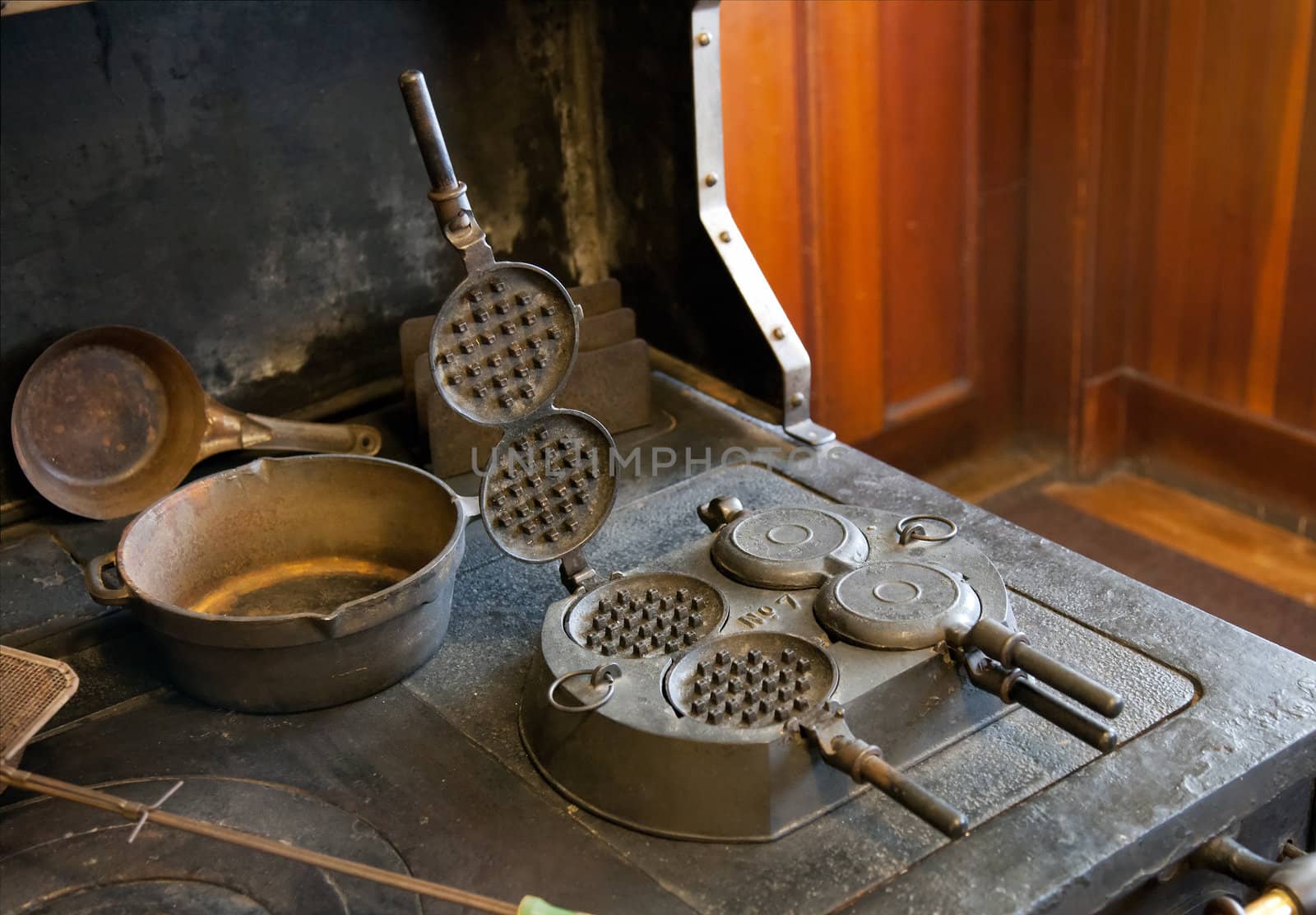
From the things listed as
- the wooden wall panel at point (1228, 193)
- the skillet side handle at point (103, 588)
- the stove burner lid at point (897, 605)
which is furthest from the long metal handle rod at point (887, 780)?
the wooden wall panel at point (1228, 193)

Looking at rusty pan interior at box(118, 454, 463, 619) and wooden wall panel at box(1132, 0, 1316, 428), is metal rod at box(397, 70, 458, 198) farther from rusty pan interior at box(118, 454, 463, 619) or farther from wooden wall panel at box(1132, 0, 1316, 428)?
wooden wall panel at box(1132, 0, 1316, 428)

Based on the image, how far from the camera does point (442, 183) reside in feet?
3.57

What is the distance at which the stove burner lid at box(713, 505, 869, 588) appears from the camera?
3.81 feet

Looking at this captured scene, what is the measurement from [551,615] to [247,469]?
37cm

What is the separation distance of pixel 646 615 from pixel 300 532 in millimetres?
418

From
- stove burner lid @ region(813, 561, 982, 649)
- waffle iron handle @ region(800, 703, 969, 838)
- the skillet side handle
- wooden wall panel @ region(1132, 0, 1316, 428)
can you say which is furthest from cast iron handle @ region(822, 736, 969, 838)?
wooden wall panel @ region(1132, 0, 1316, 428)

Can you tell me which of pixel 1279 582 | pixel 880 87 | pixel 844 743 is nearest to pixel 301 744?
pixel 844 743

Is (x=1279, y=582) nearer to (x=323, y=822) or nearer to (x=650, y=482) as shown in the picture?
(x=650, y=482)

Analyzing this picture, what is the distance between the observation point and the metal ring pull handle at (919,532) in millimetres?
1198

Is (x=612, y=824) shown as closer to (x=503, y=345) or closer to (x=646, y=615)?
(x=646, y=615)

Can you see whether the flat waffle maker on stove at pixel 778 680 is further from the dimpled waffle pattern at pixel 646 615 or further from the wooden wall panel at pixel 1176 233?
the wooden wall panel at pixel 1176 233

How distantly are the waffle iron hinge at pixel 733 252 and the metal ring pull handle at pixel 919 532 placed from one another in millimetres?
350

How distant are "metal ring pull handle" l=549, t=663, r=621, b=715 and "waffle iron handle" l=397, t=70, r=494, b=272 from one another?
13.3 inches

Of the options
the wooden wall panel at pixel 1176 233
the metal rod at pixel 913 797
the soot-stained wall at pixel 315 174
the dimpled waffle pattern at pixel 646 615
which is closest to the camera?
the metal rod at pixel 913 797
